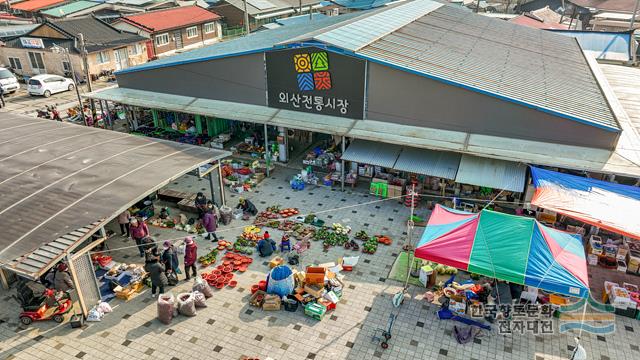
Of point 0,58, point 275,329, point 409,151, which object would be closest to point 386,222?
point 409,151

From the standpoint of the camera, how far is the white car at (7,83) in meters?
33.8

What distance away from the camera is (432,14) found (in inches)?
1216

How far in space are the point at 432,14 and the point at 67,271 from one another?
27.6 metres

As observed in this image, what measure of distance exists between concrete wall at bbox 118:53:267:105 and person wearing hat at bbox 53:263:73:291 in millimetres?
12962

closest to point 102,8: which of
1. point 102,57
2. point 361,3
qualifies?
point 102,57

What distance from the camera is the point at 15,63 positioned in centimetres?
3881

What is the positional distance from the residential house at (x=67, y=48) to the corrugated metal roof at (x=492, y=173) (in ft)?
110

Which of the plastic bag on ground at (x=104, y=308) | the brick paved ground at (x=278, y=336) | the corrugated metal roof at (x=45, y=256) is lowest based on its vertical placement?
the brick paved ground at (x=278, y=336)

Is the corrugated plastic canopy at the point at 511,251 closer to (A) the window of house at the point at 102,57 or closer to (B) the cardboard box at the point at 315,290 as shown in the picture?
(B) the cardboard box at the point at 315,290

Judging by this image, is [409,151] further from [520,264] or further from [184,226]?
[184,226]

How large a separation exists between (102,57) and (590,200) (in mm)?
39219

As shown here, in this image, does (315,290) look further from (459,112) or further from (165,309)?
(459,112)

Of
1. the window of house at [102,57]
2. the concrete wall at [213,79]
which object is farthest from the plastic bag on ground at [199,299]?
the window of house at [102,57]

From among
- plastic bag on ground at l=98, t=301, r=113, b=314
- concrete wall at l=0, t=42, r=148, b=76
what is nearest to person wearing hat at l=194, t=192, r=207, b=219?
plastic bag on ground at l=98, t=301, r=113, b=314
